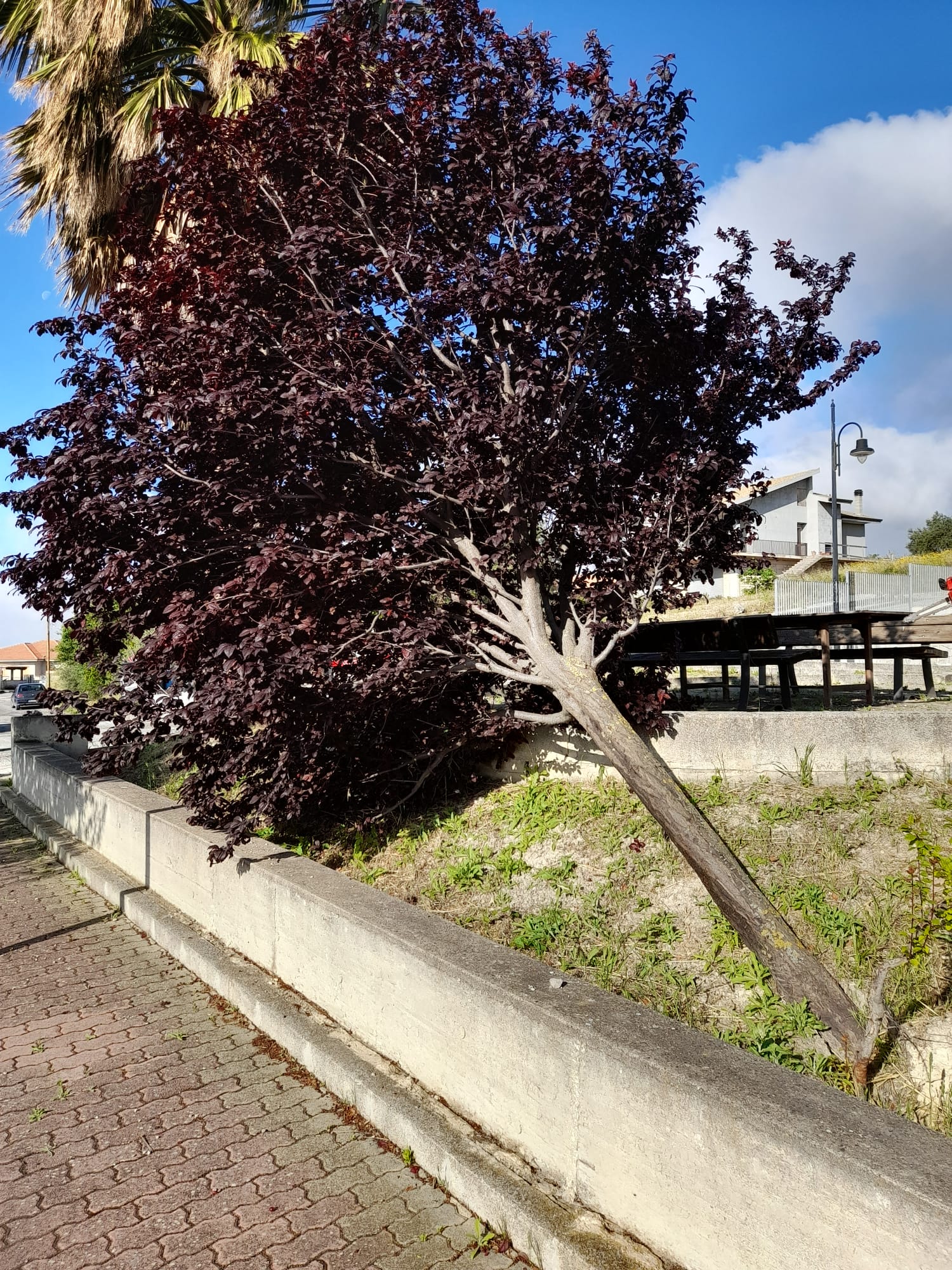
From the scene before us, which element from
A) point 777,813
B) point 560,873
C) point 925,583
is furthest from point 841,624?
point 925,583

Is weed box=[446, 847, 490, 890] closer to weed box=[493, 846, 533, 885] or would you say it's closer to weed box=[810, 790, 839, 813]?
weed box=[493, 846, 533, 885]

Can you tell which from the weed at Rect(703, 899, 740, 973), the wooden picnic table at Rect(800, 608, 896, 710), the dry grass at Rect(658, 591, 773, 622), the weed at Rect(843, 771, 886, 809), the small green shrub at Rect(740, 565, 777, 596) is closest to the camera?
A: the weed at Rect(703, 899, 740, 973)

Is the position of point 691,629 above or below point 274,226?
below

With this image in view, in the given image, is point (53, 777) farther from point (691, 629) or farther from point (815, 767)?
point (815, 767)

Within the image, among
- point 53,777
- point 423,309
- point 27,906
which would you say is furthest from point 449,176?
point 53,777

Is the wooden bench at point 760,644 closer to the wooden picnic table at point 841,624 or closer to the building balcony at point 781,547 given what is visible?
the wooden picnic table at point 841,624

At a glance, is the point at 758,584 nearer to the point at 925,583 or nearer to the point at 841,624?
the point at 925,583

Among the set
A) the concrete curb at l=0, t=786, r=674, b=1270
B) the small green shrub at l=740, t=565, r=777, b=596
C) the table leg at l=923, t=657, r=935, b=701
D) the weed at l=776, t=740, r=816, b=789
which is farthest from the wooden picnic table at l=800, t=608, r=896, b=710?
the small green shrub at l=740, t=565, r=777, b=596

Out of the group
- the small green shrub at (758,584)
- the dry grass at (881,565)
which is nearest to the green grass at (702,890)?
the small green shrub at (758,584)

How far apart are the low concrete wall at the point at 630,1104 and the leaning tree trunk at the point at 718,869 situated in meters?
0.86

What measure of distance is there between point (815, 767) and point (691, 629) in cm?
215

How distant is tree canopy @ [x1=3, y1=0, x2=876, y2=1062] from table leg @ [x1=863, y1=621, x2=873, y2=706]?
5.70ft

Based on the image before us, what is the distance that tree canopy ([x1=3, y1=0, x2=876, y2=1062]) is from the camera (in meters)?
4.82

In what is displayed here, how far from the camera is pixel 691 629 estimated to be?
696cm
